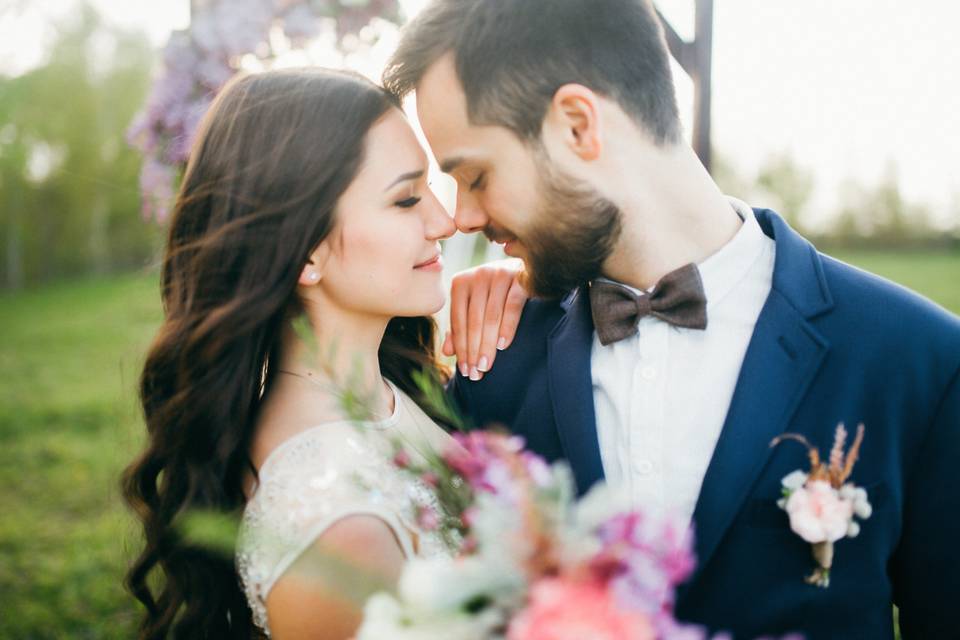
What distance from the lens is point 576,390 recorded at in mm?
2332

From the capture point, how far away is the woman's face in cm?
229

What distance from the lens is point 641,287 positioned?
2463mm

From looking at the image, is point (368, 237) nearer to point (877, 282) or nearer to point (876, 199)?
point (877, 282)

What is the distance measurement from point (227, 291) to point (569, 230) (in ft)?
3.22

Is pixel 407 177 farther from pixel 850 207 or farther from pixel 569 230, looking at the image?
pixel 850 207

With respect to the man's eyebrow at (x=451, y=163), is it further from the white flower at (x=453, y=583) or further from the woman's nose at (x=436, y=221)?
the white flower at (x=453, y=583)

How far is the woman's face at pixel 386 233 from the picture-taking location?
229cm

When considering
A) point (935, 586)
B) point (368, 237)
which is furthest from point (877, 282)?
point (368, 237)

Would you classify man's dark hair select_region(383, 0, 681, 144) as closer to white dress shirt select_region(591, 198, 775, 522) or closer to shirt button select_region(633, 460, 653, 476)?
white dress shirt select_region(591, 198, 775, 522)

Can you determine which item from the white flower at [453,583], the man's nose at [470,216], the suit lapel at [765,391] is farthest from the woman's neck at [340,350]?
the white flower at [453,583]

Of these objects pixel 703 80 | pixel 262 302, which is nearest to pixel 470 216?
pixel 262 302

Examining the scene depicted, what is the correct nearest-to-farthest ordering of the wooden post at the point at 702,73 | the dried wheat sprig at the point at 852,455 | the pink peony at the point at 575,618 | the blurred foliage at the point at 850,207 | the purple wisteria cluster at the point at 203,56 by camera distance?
the pink peony at the point at 575,618 → the dried wheat sprig at the point at 852,455 → the purple wisteria cluster at the point at 203,56 → the wooden post at the point at 702,73 → the blurred foliage at the point at 850,207

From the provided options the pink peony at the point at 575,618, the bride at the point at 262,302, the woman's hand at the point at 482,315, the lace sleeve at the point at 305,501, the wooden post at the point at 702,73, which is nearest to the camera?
the pink peony at the point at 575,618

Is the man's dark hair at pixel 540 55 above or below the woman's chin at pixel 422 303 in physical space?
above
